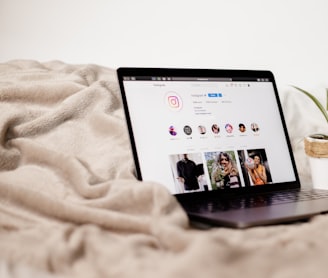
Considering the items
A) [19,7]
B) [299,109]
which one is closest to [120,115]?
[299,109]

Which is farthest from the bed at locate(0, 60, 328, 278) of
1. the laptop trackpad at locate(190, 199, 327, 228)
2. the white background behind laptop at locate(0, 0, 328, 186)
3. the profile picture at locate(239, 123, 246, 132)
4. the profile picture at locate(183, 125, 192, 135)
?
the white background behind laptop at locate(0, 0, 328, 186)

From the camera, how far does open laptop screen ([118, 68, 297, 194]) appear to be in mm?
769

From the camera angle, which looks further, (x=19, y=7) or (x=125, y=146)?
(x=19, y=7)

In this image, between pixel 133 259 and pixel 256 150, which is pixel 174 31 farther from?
pixel 133 259

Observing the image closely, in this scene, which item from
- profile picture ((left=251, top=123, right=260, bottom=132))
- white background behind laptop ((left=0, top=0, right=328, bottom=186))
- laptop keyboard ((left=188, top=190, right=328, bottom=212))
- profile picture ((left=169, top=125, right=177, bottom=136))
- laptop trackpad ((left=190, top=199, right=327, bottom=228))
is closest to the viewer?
laptop trackpad ((left=190, top=199, right=327, bottom=228))

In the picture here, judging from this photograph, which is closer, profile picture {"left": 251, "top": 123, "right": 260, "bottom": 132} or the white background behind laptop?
profile picture {"left": 251, "top": 123, "right": 260, "bottom": 132}

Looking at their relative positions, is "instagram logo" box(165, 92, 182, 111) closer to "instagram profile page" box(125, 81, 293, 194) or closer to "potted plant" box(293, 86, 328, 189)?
"instagram profile page" box(125, 81, 293, 194)

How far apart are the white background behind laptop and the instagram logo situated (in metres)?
0.44

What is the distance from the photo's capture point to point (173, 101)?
0.83m

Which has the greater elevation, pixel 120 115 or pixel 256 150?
pixel 120 115

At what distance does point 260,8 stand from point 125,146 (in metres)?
0.77

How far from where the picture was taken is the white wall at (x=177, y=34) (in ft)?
4.36

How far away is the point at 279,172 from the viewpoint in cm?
89

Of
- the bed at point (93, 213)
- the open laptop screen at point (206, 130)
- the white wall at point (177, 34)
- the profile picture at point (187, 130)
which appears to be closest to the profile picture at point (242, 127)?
the open laptop screen at point (206, 130)
